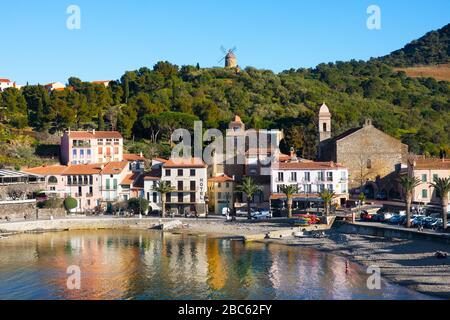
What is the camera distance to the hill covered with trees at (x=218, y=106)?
8344 cm

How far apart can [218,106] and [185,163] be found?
35993 millimetres

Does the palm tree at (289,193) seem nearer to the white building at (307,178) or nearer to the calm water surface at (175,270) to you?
the white building at (307,178)

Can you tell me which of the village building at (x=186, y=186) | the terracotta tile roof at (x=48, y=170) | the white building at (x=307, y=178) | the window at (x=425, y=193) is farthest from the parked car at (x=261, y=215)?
the terracotta tile roof at (x=48, y=170)

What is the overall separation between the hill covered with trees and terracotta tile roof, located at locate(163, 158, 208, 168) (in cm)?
1466

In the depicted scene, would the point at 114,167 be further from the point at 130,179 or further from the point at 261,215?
the point at 261,215

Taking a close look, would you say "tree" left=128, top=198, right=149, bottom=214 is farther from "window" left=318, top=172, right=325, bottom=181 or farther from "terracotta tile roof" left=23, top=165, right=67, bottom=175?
"window" left=318, top=172, right=325, bottom=181

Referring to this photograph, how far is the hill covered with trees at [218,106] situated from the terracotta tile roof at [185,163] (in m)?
14.7

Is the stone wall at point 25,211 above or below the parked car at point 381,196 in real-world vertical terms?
below

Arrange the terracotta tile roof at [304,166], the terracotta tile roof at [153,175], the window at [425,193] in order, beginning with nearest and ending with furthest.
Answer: the window at [425,193], the terracotta tile roof at [304,166], the terracotta tile roof at [153,175]

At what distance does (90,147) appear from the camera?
73.6 m

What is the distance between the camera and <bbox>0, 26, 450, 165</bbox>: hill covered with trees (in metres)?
83.4

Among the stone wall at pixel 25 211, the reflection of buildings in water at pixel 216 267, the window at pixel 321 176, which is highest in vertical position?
the window at pixel 321 176
